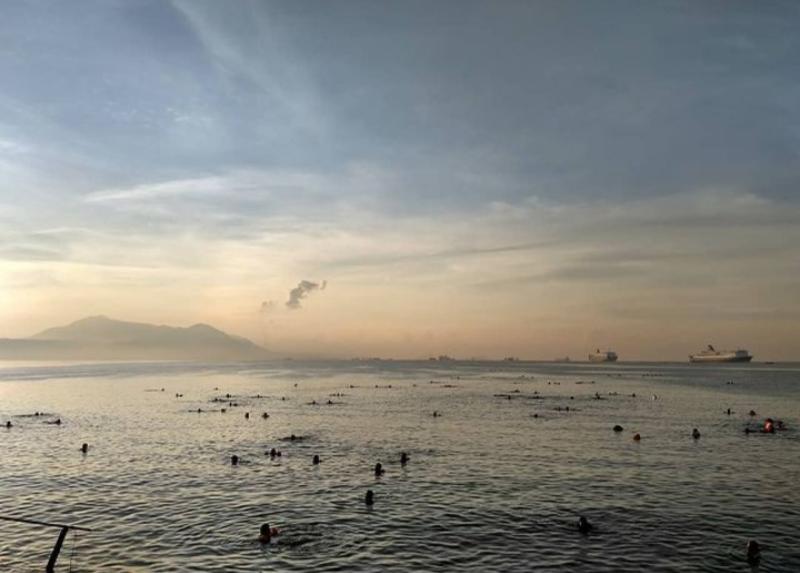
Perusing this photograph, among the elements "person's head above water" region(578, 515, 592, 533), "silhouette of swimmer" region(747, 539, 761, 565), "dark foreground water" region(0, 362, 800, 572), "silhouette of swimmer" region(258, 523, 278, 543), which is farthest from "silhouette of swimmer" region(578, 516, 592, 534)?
"silhouette of swimmer" region(258, 523, 278, 543)

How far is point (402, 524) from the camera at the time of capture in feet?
112

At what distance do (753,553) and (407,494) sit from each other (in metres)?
20.4

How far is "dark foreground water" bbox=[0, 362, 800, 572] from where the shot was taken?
96.0 ft

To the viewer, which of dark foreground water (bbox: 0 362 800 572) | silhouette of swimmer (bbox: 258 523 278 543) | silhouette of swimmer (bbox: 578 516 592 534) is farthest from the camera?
silhouette of swimmer (bbox: 578 516 592 534)

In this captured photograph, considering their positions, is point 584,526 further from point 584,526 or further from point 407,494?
→ point 407,494

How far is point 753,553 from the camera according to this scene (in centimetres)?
2861

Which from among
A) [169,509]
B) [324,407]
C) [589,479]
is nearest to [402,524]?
[169,509]

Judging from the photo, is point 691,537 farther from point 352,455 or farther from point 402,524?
point 352,455

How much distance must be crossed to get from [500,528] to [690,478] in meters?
21.0

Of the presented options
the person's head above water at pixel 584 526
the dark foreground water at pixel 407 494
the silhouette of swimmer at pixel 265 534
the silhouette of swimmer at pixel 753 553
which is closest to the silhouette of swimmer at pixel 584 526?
the person's head above water at pixel 584 526

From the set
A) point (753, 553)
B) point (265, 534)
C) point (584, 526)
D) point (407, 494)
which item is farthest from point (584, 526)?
point (265, 534)

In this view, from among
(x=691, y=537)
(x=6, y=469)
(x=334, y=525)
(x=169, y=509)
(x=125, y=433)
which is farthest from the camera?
(x=125, y=433)

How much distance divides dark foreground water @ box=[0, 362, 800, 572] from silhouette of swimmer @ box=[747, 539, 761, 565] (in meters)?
0.42

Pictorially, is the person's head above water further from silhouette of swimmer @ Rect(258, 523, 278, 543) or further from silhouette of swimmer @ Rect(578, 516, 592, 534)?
silhouette of swimmer @ Rect(258, 523, 278, 543)
